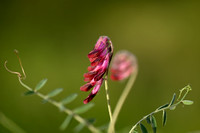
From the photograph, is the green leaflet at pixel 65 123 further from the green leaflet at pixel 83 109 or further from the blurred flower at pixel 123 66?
the blurred flower at pixel 123 66

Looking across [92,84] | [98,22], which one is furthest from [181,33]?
[92,84]

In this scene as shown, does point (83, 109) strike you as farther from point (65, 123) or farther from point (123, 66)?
point (123, 66)

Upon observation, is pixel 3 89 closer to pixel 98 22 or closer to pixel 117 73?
pixel 117 73

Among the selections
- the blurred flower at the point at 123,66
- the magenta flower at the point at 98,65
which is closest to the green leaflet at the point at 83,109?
the magenta flower at the point at 98,65

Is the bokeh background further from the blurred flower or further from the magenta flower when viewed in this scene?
the magenta flower

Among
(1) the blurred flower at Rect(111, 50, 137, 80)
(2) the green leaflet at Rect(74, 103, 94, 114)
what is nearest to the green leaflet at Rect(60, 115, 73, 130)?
(2) the green leaflet at Rect(74, 103, 94, 114)
